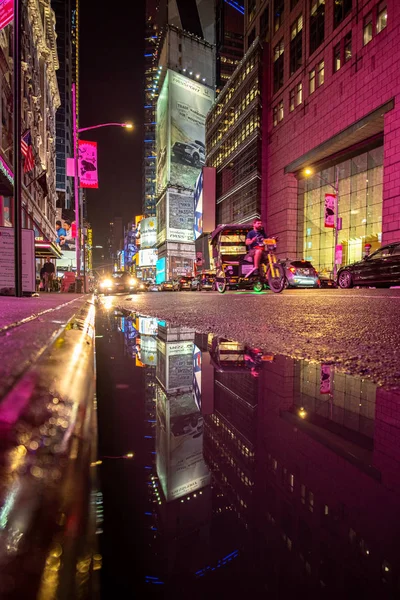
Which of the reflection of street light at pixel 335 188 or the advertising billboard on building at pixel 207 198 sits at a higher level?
the advertising billboard on building at pixel 207 198

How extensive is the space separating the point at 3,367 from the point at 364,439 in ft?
3.10

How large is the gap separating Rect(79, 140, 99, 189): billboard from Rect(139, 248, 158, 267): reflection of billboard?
282ft

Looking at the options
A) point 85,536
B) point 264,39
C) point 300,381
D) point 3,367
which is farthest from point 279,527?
point 264,39

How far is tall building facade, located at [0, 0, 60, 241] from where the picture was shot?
19953 mm

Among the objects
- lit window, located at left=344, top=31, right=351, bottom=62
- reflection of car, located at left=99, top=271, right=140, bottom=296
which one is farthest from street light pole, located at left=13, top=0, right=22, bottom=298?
lit window, located at left=344, top=31, right=351, bottom=62

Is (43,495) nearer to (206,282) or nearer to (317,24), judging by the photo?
(206,282)

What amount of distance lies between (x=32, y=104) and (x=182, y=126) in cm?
5642

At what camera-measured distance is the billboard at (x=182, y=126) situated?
3152 inches

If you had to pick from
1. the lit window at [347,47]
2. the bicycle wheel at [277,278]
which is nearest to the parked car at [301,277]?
the bicycle wheel at [277,278]

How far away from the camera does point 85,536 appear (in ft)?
1.33

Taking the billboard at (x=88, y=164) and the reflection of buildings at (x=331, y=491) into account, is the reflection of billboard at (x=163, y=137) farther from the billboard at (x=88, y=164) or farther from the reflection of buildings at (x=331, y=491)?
the reflection of buildings at (x=331, y=491)

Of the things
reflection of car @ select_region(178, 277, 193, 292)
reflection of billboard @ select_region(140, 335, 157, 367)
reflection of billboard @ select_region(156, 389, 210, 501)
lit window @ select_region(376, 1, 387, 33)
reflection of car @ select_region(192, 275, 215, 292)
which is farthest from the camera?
reflection of car @ select_region(178, 277, 193, 292)

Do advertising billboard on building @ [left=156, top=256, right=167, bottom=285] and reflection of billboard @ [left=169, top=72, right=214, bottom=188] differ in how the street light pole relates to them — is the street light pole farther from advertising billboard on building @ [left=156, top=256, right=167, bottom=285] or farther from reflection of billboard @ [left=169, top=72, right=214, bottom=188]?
advertising billboard on building @ [left=156, top=256, right=167, bottom=285]

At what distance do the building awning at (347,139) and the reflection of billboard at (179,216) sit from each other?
2106 inches
